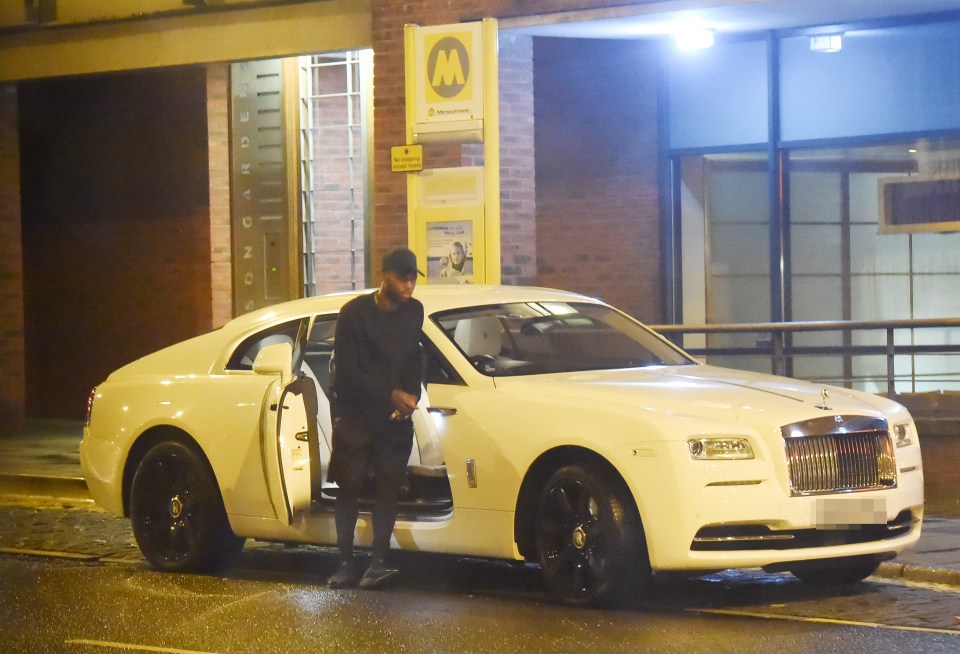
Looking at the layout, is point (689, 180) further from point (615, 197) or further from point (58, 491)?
point (58, 491)

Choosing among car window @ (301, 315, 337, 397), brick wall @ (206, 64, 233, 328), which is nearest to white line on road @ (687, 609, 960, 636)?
car window @ (301, 315, 337, 397)

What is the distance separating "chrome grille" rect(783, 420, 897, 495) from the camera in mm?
7371

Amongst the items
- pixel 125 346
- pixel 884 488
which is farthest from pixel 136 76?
pixel 884 488

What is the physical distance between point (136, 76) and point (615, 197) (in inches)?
234

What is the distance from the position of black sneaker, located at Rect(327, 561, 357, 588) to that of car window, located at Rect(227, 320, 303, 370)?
1.50 metres

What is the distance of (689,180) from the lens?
1520cm

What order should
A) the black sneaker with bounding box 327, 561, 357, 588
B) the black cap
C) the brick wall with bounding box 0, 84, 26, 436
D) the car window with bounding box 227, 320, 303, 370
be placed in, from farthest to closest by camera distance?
the brick wall with bounding box 0, 84, 26, 436
the car window with bounding box 227, 320, 303, 370
the black sneaker with bounding box 327, 561, 357, 588
the black cap

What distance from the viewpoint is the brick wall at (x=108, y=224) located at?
1736cm

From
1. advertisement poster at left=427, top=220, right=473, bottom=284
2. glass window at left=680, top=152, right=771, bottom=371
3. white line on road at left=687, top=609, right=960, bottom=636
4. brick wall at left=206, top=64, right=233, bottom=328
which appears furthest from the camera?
brick wall at left=206, top=64, right=233, bottom=328

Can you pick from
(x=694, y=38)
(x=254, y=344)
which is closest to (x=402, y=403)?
(x=254, y=344)

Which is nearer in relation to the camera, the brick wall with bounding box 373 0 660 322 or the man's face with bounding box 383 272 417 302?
the man's face with bounding box 383 272 417 302

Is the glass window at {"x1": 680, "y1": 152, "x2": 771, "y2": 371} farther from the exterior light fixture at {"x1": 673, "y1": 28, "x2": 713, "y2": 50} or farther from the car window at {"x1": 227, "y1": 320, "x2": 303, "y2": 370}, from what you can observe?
the car window at {"x1": 227, "y1": 320, "x2": 303, "y2": 370}

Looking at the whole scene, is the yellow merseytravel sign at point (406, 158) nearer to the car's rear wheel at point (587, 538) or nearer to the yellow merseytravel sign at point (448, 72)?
the yellow merseytravel sign at point (448, 72)

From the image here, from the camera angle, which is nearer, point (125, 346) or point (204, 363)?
point (204, 363)
